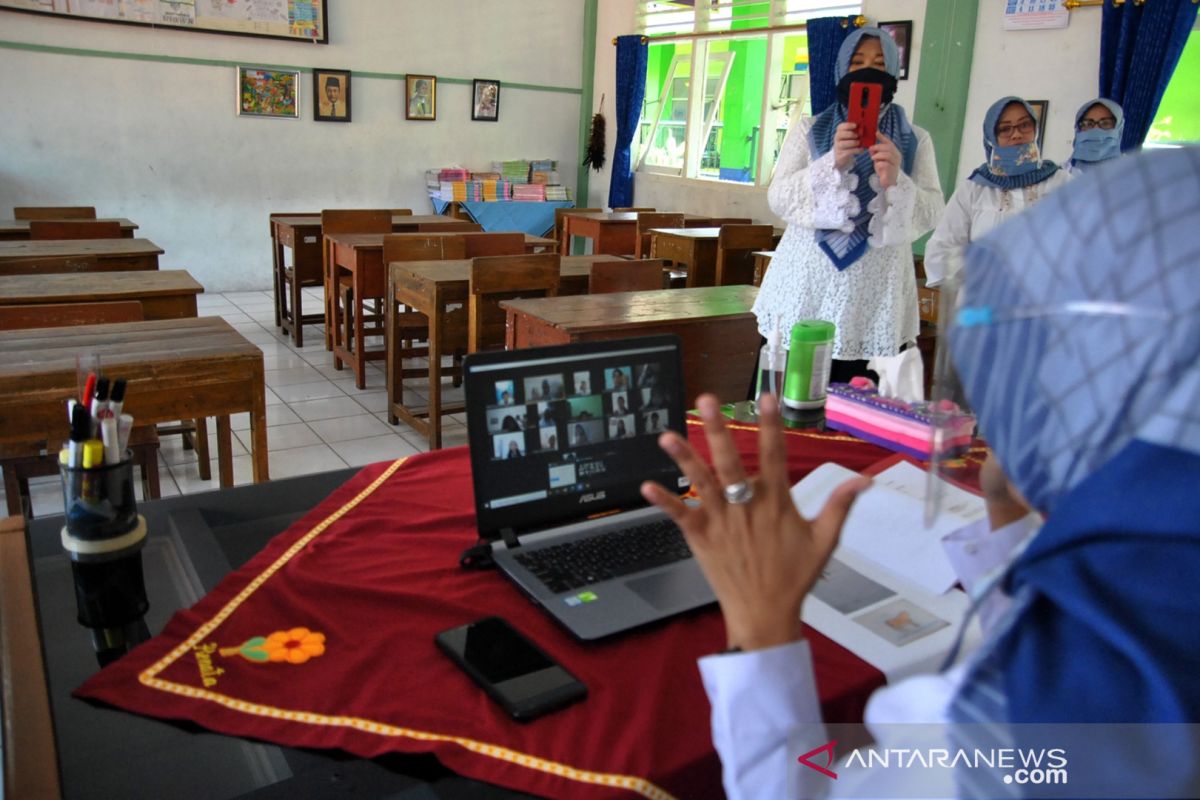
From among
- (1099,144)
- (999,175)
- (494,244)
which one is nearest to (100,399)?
(999,175)

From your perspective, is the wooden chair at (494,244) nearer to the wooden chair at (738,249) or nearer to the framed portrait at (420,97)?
the wooden chair at (738,249)

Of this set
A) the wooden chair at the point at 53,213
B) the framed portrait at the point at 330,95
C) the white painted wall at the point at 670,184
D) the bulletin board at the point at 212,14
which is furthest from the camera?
the framed portrait at the point at 330,95

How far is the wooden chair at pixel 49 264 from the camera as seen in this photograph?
3.59 m

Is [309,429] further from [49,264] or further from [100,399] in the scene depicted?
[100,399]

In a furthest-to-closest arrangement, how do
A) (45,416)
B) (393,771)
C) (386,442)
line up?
(386,442)
(45,416)
(393,771)

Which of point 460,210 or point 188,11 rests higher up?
point 188,11

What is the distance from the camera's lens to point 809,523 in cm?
70

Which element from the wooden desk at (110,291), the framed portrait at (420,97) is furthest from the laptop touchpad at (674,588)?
the framed portrait at (420,97)

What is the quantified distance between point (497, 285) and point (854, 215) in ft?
5.13

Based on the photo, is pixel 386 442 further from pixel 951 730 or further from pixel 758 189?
pixel 758 189

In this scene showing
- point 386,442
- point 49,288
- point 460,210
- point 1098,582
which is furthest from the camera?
point 460,210

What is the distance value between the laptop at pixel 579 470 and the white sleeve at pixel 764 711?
13.6 inches

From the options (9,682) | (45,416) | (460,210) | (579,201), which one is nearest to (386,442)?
(45,416)

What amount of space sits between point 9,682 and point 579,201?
836cm
